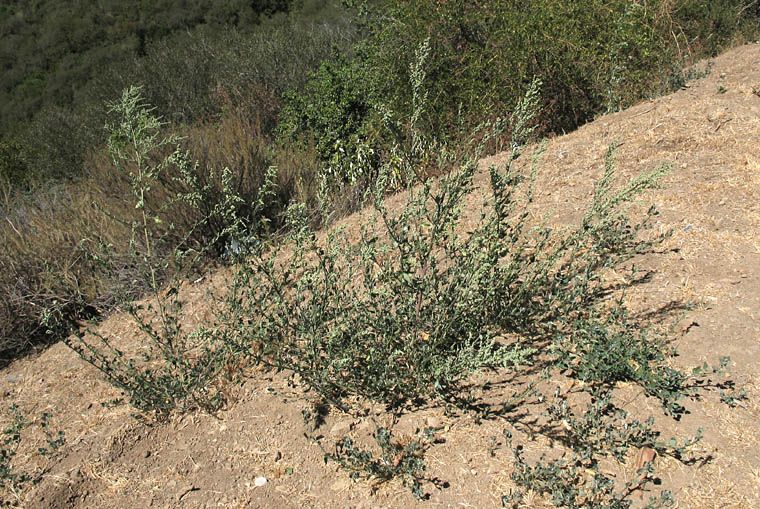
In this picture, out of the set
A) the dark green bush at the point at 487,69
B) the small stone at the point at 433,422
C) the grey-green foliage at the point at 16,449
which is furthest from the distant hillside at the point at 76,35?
the small stone at the point at 433,422

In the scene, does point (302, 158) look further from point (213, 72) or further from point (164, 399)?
point (213, 72)

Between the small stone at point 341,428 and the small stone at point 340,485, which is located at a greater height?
the small stone at point 341,428

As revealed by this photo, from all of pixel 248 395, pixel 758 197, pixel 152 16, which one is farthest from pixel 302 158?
pixel 152 16

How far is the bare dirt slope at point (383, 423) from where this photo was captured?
2348 mm

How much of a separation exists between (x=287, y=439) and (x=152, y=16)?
30943mm

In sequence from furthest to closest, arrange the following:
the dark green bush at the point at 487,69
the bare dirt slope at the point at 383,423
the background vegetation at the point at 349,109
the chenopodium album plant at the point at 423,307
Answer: the dark green bush at the point at 487,69, the background vegetation at the point at 349,109, the chenopodium album plant at the point at 423,307, the bare dirt slope at the point at 383,423

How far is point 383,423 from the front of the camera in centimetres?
265

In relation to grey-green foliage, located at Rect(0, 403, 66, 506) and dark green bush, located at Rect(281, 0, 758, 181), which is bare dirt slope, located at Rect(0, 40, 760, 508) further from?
dark green bush, located at Rect(281, 0, 758, 181)

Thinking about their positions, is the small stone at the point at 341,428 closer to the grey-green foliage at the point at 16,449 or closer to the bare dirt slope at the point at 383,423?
the bare dirt slope at the point at 383,423

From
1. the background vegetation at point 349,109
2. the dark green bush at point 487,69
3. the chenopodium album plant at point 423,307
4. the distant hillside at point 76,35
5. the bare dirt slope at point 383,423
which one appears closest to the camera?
the bare dirt slope at point 383,423

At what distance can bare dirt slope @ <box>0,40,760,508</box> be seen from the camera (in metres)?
2.35

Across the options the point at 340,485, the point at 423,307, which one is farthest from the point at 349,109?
the point at 340,485

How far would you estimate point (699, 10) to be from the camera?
943 centimetres

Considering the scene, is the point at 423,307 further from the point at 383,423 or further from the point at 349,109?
the point at 349,109
